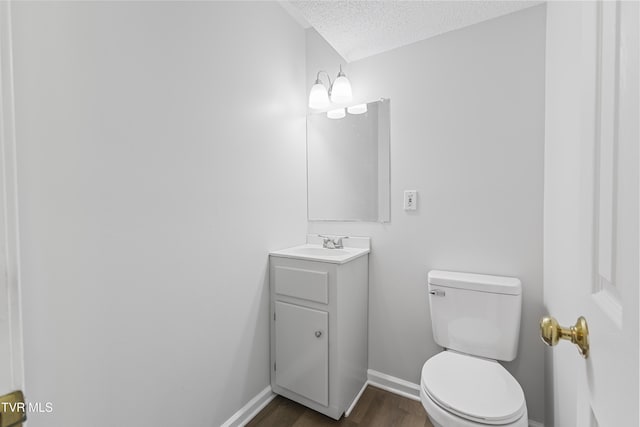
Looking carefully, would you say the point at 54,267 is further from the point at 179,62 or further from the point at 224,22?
the point at 224,22

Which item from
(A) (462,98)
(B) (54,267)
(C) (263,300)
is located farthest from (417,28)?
(B) (54,267)

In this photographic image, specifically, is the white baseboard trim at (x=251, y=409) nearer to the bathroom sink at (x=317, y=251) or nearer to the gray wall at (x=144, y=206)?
the gray wall at (x=144, y=206)

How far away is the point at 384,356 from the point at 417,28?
6.76 feet

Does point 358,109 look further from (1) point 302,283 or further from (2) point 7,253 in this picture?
(2) point 7,253

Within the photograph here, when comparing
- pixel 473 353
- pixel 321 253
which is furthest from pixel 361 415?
pixel 321 253

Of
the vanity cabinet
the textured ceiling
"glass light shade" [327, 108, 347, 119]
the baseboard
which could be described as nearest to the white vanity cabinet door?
the vanity cabinet

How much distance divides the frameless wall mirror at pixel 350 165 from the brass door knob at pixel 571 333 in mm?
1307

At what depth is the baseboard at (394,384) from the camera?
177 centimetres

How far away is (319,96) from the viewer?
192 cm

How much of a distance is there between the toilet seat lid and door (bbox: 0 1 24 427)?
125cm

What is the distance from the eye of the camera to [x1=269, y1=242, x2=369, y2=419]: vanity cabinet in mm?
1561

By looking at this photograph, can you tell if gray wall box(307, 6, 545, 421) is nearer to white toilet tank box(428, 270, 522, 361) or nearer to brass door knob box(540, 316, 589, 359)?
white toilet tank box(428, 270, 522, 361)

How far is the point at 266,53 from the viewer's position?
173 cm

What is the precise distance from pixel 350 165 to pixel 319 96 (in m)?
0.52
